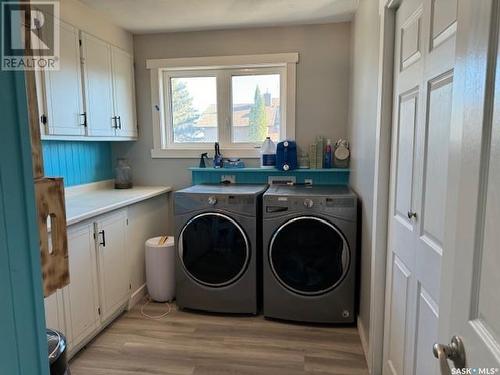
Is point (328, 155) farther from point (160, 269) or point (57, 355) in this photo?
point (57, 355)

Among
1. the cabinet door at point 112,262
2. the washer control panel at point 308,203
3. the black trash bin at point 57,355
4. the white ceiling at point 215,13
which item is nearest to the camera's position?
the black trash bin at point 57,355

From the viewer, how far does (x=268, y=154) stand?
3180mm

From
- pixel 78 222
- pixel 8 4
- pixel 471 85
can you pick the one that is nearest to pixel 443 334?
pixel 471 85

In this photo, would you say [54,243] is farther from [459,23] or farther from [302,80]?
[302,80]

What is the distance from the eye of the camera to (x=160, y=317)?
2670 mm

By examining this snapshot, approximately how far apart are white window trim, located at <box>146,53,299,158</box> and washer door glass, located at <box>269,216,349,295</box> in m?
1.04

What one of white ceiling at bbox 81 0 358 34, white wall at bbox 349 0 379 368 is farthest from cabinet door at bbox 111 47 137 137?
white wall at bbox 349 0 379 368

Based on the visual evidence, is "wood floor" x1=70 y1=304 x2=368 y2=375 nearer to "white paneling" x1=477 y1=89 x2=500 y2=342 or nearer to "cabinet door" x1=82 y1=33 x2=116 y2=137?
"cabinet door" x1=82 y1=33 x2=116 y2=137

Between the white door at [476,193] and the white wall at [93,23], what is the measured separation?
2.50 metres

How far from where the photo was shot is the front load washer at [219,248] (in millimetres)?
2584

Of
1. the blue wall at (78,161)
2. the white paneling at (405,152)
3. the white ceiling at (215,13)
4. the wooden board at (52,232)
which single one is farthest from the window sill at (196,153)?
the wooden board at (52,232)

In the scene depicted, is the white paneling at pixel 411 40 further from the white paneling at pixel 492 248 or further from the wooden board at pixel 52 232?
the wooden board at pixel 52 232

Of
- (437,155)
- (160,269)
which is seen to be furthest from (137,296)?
(437,155)

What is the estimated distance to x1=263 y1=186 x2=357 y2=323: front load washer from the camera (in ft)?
8.01
